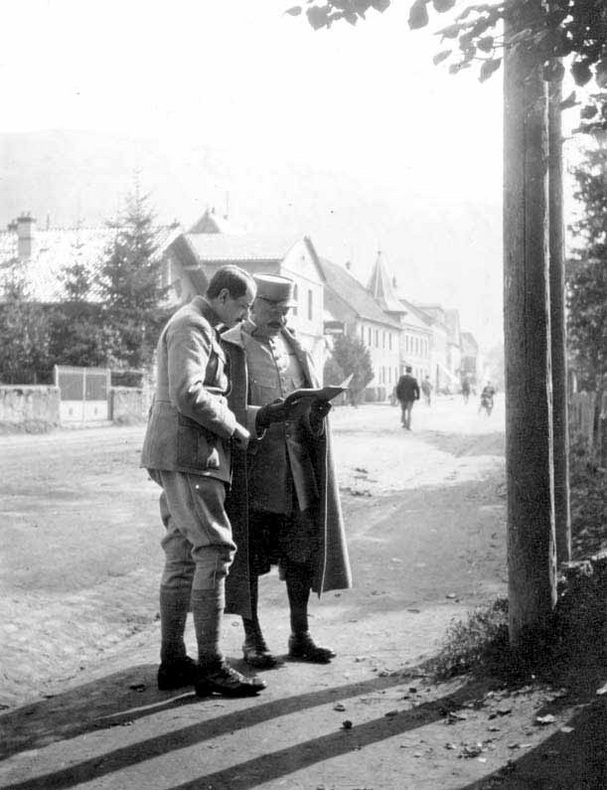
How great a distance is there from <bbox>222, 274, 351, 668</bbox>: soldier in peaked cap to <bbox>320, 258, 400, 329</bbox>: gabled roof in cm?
6457

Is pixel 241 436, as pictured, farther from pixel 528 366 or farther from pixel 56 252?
pixel 56 252

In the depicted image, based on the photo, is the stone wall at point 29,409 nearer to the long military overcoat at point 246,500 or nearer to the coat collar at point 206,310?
the long military overcoat at point 246,500

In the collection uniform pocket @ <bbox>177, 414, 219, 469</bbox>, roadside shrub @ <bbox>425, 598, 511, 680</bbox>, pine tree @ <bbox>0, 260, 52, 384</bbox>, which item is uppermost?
pine tree @ <bbox>0, 260, 52, 384</bbox>

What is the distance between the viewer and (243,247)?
51.6 meters

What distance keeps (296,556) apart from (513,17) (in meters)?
2.68

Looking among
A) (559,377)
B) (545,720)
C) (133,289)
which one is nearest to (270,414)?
(545,720)

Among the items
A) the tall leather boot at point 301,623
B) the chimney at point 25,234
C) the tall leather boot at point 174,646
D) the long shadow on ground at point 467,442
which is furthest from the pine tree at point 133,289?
the tall leather boot at point 174,646

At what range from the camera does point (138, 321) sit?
32.7m

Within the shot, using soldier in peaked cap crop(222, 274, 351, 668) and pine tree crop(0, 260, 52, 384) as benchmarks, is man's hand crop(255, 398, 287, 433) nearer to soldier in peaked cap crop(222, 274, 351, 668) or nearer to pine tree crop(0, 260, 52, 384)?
soldier in peaked cap crop(222, 274, 351, 668)

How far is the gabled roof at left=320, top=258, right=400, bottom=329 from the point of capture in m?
72.6

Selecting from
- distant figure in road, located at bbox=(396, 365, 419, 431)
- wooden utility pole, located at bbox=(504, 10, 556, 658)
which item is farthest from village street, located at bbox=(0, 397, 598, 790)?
distant figure in road, located at bbox=(396, 365, 419, 431)

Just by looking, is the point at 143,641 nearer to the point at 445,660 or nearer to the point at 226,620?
the point at 226,620

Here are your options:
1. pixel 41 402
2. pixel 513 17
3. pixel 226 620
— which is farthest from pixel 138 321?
pixel 513 17

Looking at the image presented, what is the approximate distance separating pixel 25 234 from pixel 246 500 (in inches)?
1657
